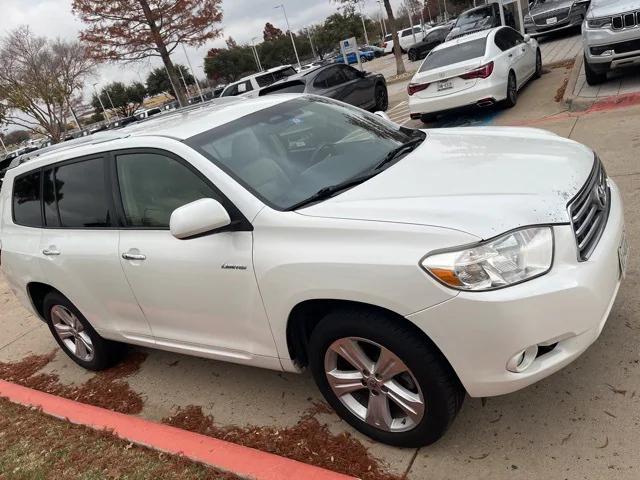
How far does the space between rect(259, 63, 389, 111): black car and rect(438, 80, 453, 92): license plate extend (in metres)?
2.87

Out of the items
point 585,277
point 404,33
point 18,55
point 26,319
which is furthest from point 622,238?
point 404,33

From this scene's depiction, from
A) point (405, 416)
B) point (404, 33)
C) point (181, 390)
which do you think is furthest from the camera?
point (404, 33)

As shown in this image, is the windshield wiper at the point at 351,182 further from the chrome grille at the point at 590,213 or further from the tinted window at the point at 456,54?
the tinted window at the point at 456,54

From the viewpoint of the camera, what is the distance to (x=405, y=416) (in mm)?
2678

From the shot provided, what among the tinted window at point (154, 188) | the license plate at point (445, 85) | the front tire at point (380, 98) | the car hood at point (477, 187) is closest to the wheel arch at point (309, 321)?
the car hood at point (477, 187)

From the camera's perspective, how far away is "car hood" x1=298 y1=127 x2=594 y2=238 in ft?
7.48

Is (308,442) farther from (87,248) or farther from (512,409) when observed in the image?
(87,248)

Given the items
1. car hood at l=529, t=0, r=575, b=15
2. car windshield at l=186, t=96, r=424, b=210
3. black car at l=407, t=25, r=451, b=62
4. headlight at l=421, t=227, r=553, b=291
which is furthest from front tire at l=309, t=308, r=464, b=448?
black car at l=407, t=25, r=451, b=62

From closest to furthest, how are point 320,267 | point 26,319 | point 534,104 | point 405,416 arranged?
point 320,267
point 405,416
point 26,319
point 534,104

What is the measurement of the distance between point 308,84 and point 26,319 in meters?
7.39

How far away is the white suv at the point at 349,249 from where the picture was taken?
2.21m

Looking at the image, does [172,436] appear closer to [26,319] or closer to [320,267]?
[320,267]

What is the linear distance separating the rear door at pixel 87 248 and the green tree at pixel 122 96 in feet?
242

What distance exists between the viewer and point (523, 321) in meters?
2.14
